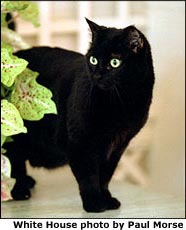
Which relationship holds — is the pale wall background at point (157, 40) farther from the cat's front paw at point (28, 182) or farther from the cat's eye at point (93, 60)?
the cat's eye at point (93, 60)

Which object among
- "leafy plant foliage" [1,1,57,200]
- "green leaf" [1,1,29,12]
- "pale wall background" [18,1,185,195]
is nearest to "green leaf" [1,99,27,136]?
"leafy plant foliage" [1,1,57,200]

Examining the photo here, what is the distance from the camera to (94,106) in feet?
3.07

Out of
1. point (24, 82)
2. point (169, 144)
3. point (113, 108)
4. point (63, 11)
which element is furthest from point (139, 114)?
point (63, 11)

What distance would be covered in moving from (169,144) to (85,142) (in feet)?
2.69

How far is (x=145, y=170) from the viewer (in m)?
1.95

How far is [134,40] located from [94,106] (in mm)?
150

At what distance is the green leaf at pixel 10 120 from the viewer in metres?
0.97

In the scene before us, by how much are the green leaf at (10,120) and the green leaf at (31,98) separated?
1.3 inches

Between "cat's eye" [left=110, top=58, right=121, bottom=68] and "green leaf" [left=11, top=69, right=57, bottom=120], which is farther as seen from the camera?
"green leaf" [left=11, top=69, right=57, bottom=120]

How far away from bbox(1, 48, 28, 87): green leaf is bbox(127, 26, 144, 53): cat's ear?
219mm

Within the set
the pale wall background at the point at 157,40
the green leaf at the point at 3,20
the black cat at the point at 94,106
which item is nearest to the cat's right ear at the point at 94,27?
the black cat at the point at 94,106

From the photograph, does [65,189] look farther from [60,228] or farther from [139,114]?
[60,228]

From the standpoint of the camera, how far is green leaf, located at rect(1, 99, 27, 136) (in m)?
0.97

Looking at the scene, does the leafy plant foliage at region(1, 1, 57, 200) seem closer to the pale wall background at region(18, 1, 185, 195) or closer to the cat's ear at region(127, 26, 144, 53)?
the cat's ear at region(127, 26, 144, 53)
